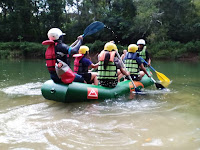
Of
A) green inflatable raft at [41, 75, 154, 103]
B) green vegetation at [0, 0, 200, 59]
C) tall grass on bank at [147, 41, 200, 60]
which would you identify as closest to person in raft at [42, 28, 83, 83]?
green inflatable raft at [41, 75, 154, 103]

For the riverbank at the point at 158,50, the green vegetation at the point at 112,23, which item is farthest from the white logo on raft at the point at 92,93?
the riverbank at the point at 158,50

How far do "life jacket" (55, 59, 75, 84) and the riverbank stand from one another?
1538 centimetres

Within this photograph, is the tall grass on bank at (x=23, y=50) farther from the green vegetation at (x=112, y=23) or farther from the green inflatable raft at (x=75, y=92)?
the green inflatable raft at (x=75, y=92)

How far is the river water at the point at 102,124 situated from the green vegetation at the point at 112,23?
11683 mm

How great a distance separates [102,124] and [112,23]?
19568mm

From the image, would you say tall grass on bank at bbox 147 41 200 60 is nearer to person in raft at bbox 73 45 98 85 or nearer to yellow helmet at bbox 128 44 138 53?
yellow helmet at bbox 128 44 138 53

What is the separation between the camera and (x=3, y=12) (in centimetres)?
2588

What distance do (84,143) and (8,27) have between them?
2536 cm

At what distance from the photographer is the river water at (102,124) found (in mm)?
2309

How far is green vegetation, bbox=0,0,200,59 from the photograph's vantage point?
19.0m

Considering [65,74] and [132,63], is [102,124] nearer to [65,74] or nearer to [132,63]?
[65,74]

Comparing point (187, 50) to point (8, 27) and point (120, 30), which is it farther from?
point (8, 27)

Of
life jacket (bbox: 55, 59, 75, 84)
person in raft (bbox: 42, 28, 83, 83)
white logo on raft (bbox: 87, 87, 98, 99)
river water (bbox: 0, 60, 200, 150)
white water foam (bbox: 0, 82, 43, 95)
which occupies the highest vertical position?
person in raft (bbox: 42, 28, 83, 83)

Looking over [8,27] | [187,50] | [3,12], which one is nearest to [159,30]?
[187,50]
